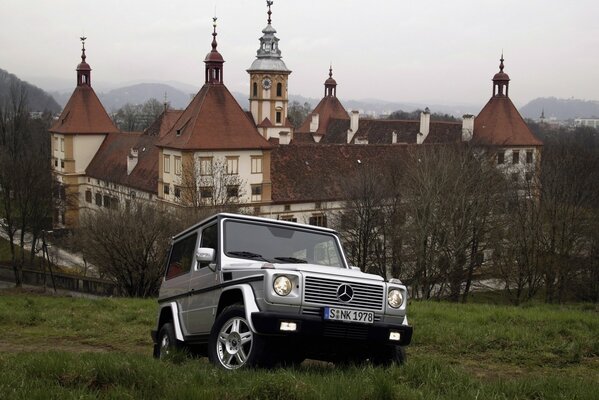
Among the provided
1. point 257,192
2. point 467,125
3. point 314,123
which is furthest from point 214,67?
point 314,123

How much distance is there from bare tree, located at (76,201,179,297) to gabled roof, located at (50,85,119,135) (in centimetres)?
3672

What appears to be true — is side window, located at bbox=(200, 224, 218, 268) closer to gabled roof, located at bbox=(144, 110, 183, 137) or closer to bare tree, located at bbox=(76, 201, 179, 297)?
bare tree, located at bbox=(76, 201, 179, 297)

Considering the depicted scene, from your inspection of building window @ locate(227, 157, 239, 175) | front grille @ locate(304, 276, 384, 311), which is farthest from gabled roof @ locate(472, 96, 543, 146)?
front grille @ locate(304, 276, 384, 311)

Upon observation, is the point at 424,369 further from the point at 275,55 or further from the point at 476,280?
the point at 275,55

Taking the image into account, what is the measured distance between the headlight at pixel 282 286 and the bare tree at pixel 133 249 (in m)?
23.0

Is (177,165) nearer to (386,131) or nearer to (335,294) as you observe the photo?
(386,131)

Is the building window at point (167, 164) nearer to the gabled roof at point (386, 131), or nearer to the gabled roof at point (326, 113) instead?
the gabled roof at point (386, 131)

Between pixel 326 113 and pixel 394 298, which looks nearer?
pixel 394 298

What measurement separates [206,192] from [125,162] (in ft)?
69.9

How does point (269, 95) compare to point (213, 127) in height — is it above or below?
above

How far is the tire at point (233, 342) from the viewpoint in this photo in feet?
23.4

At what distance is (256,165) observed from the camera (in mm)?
50844

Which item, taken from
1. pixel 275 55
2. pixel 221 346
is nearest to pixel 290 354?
pixel 221 346

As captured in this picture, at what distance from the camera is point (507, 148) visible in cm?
6191
